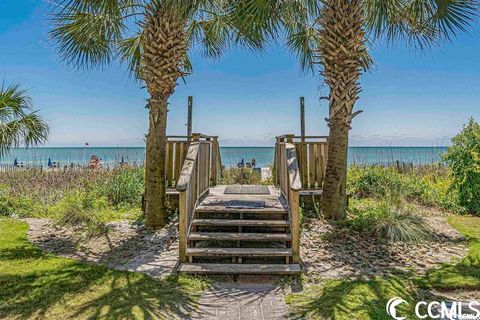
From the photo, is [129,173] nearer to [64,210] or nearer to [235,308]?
[64,210]

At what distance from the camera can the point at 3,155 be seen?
7.19 metres

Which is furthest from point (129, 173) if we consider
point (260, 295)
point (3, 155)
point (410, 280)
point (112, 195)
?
Result: point (410, 280)

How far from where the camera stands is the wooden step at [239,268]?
4.82 metres

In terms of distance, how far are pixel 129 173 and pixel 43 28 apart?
17.1 ft

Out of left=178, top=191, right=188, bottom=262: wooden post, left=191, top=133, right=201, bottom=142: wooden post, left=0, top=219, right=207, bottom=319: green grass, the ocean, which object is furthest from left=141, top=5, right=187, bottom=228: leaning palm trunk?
the ocean

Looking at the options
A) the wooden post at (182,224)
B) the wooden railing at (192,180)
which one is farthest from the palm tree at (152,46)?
the wooden post at (182,224)

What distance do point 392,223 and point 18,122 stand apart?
7901 millimetres

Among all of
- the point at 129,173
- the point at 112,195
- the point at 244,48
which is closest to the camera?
the point at 244,48

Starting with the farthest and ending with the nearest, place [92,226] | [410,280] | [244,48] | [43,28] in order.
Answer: [244,48]
[92,226]
[43,28]
[410,280]

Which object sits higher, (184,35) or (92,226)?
(184,35)

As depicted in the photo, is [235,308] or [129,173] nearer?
[235,308]

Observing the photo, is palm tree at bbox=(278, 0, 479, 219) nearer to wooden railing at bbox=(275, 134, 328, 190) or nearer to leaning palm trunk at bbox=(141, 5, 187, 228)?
wooden railing at bbox=(275, 134, 328, 190)
